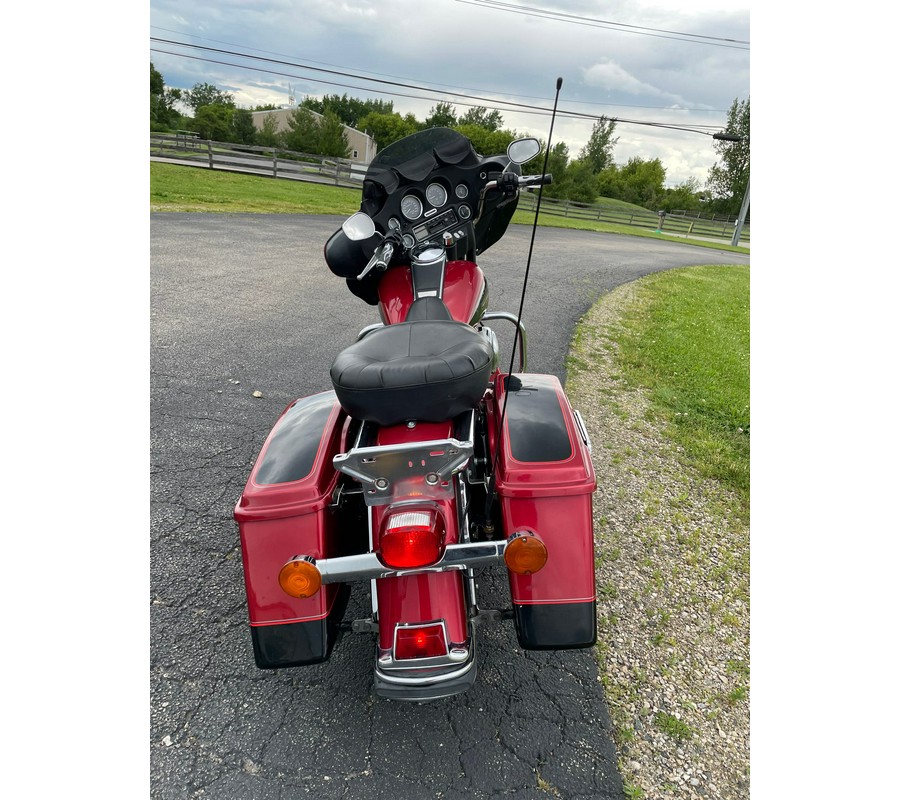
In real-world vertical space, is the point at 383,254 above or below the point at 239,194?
below

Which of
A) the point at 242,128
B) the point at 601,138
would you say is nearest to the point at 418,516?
the point at 601,138

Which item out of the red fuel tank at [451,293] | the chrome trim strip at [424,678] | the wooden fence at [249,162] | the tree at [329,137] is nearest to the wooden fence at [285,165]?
the wooden fence at [249,162]

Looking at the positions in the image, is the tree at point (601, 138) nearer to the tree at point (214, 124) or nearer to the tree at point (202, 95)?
the tree at point (214, 124)

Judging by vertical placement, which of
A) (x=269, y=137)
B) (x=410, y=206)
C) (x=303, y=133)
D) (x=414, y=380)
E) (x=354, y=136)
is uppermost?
(x=354, y=136)

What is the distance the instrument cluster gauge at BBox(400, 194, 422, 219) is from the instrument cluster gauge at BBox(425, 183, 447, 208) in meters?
0.06

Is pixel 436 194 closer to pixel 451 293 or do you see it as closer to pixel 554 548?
Result: pixel 451 293

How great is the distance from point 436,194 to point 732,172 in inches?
2113

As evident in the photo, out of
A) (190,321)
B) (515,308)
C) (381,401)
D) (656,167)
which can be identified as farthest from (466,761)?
(656,167)

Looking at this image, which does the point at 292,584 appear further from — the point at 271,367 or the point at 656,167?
the point at 656,167

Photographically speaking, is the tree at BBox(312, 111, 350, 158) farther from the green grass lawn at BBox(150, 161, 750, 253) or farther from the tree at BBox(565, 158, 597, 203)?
the green grass lawn at BBox(150, 161, 750, 253)

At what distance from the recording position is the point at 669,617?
2.41 m

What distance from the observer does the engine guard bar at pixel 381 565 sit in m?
1.54

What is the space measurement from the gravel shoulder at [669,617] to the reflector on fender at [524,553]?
0.83 meters

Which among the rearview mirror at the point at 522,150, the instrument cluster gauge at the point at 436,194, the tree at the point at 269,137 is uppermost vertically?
the tree at the point at 269,137
